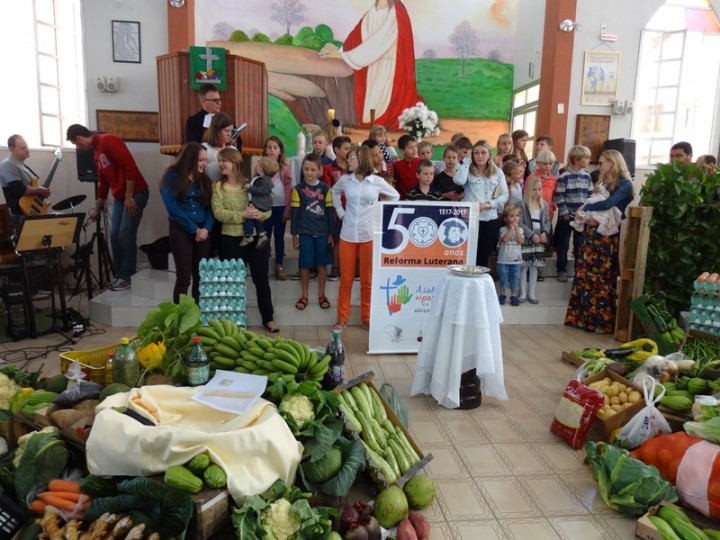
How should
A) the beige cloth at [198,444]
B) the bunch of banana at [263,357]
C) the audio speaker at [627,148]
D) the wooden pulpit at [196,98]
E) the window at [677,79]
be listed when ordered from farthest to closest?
the window at [677,79] < the audio speaker at [627,148] < the wooden pulpit at [196,98] < the bunch of banana at [263,357] < the beige cloth at [198,444]

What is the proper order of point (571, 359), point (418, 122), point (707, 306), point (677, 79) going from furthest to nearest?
1. point (677, 79)
2. point (418, 122)
3. point (571, 359)
4. point (707, 306)

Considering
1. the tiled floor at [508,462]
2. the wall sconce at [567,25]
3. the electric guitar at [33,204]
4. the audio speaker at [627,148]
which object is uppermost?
the wall sconce at [567,25]

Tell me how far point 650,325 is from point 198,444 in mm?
4164

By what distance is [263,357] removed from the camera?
2867mm

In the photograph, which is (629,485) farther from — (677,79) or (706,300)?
(677,79)

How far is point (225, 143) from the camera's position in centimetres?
496

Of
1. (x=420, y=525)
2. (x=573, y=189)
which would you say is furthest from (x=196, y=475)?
(x=573, y=189)

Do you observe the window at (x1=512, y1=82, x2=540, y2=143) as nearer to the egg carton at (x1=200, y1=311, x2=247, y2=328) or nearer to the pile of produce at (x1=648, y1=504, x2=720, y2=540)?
the egg carton at (x1=200, y1=311, x2=247, y2=328)

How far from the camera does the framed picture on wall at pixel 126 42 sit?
7.23 meters

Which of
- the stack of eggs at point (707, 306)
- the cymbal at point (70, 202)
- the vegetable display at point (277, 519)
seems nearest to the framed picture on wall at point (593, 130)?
the stack of eggs at point (707, 306)

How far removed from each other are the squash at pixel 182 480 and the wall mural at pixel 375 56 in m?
7.72

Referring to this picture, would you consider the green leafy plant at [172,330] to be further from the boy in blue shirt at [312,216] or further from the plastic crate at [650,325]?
the plastic crate at [650,325]

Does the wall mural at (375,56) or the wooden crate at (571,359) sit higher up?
the wall mural at (375,56)

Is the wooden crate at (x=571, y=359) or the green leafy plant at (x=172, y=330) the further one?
the wooden crate at (x=571, y=359)
